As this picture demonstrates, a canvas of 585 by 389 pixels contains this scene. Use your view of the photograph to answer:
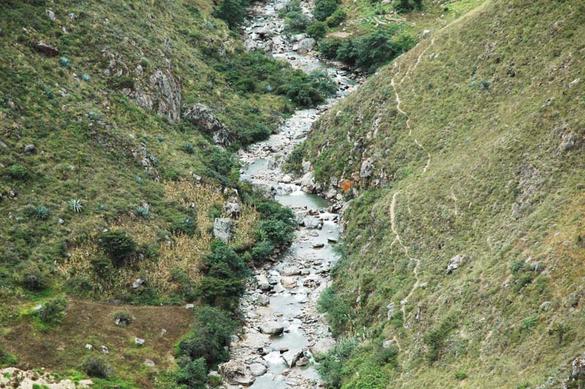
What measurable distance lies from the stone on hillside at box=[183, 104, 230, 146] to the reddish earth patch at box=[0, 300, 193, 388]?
35.6 metres

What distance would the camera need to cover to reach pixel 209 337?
53.0 m

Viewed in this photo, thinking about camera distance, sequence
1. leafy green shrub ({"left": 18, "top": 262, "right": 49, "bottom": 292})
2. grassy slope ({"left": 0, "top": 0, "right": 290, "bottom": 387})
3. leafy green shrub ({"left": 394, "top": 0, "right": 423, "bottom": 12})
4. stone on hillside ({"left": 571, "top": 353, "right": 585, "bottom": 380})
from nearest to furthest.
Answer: stone on hillside ({"left": 571, "top": 353, "right": 585, "bottom": 380}) → grassy slope ({"left": 0, "top": 0, "right": 290, "bottom": 387}) → leafy green shrub ({"left": 18, "top": 262, "right": 49, "bottom": 292}) → leafy green shrub ({"left": 394, "top": 0, "right": 423, "bottom": 12})

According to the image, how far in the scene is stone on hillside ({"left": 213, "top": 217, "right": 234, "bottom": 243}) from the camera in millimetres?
66125

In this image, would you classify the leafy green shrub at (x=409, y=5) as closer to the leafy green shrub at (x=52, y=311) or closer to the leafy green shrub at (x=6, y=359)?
the leafy green shrub at (x=52, y=311)

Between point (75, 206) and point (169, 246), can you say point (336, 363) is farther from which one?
point (75, 206)

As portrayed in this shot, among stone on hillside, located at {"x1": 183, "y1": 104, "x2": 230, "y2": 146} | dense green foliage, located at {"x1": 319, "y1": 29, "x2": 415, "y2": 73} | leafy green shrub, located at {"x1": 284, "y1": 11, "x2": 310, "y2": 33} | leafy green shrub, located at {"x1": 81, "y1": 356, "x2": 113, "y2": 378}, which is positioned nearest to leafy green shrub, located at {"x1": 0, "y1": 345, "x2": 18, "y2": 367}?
leafy green shrub, located at {"x1": 81, "y1": 356, "x2": 113, "y2": 378}

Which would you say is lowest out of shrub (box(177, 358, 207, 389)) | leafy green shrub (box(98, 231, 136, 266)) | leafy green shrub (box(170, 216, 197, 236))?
shrub (box(177, 358, 207, 389))

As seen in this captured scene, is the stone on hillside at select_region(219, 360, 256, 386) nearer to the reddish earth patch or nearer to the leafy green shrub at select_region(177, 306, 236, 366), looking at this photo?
the leafy green shrub at select_region(177, 306, 236, 366)

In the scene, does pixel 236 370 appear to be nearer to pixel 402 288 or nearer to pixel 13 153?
pixel 402 288

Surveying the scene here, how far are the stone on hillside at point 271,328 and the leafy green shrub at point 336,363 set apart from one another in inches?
224

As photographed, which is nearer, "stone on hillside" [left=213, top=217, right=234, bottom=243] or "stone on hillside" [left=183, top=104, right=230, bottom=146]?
"stone on hillside" [left=213, top=217, right=234, bottom=243]

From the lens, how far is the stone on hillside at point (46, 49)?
2958 inches

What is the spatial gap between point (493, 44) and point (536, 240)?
3240cm

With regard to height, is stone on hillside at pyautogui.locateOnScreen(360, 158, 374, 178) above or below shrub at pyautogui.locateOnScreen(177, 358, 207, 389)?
above
